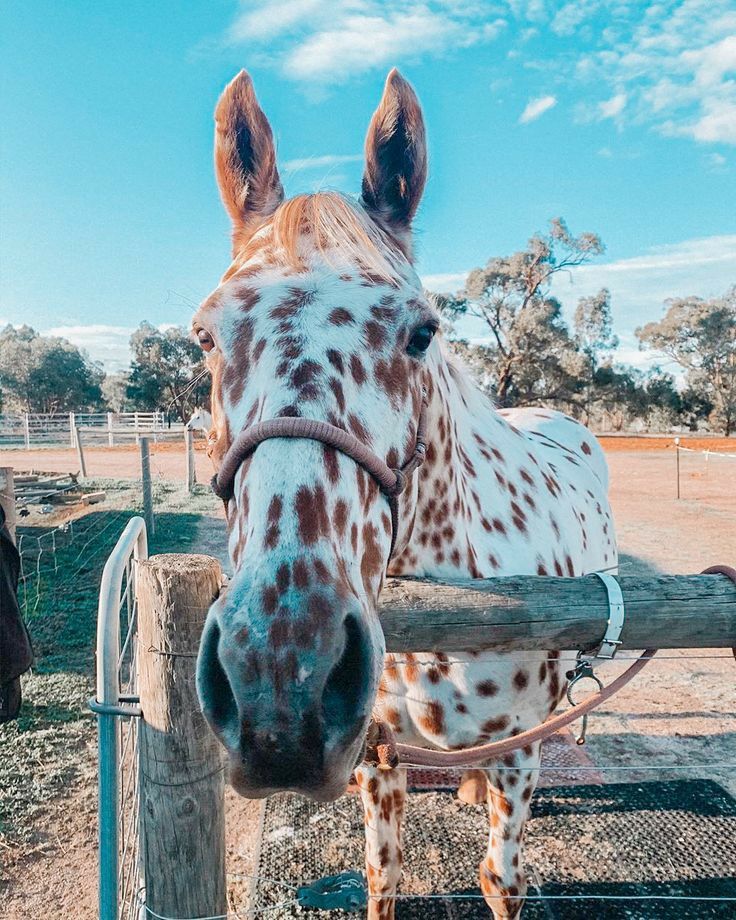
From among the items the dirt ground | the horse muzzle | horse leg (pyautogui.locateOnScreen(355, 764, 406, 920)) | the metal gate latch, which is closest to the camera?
the horse muzzle

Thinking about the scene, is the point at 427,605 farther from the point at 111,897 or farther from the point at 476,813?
the point at 476,813

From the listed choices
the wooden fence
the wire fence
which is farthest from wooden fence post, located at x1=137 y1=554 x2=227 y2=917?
the wire fence

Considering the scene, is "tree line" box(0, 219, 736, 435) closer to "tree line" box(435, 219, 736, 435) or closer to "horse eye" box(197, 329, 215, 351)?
"tree line" box(435, 219, 736, 435)

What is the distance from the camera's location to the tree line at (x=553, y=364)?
36.6 meters

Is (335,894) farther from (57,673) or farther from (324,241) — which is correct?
(57,673)

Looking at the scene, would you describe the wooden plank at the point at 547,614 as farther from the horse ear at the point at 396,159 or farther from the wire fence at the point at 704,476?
the wire fence at the point at 704,476

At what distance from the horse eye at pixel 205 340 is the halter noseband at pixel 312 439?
0.43m

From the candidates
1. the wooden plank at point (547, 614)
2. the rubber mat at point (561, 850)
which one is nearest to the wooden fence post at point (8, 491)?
the rubber mat at point (561, 850)

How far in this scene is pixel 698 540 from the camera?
9734mm

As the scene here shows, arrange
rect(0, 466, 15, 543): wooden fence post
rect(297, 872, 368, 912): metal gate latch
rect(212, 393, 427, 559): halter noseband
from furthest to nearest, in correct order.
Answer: rect(0, 466, 15, 543): wooden fence post, rect(297, 872, 368, 912): metal gate latch, rect(212, 393, 427, 559): halter noseband

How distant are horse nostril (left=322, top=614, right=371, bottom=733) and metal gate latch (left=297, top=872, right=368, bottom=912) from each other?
85.8 inches

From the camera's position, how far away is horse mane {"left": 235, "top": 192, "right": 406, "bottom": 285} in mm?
1547

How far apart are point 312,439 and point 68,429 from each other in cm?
3082

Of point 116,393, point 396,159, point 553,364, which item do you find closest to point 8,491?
point 396,159
